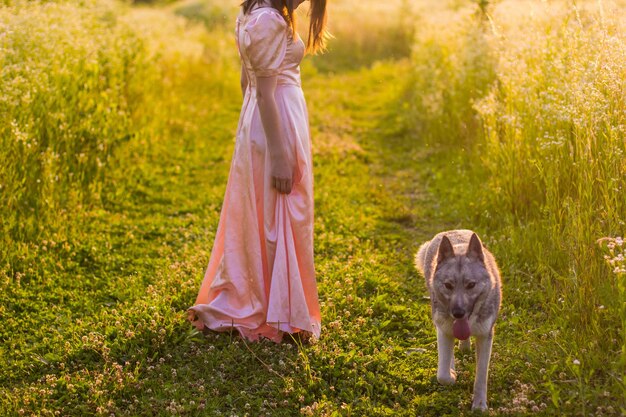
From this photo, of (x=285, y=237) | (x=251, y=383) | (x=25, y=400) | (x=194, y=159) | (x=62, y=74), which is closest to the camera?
(x=25, y=400)

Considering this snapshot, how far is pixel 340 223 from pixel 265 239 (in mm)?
2465

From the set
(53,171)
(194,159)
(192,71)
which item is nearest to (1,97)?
(53,171)

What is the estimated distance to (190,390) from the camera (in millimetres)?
4480

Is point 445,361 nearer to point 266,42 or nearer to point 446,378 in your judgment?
point 446,378

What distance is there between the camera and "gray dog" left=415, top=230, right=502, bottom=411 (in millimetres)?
4020

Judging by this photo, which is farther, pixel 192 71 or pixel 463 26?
pixel 192 71

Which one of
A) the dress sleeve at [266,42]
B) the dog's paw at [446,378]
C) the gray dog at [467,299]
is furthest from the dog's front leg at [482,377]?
the dress sleeve at [266,42]

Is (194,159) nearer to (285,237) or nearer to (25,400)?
(285,237)

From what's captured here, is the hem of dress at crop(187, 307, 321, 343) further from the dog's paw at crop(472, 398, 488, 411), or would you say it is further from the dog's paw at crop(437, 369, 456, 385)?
the dog's paw at crop(472, 398, 488, 411)

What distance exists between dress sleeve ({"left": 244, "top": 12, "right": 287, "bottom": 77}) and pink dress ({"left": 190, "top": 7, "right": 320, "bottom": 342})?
21cm

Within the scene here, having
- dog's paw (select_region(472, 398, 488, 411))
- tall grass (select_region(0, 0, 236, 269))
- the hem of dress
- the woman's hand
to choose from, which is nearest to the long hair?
the woman's hand

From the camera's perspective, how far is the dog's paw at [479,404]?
4.14m

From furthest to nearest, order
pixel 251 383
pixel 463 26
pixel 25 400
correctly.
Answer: pixel 463 26 < pixel 251 383 < pixel 25 400

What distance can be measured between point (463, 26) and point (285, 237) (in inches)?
297
